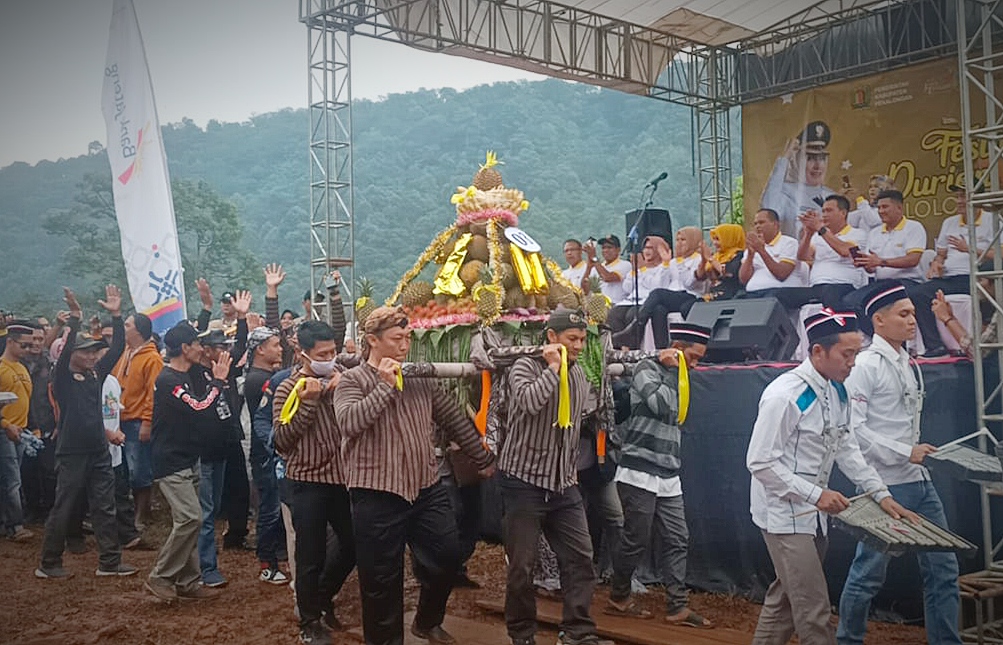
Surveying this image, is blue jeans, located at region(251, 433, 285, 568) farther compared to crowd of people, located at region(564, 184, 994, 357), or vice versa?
crowd of people, located at region(564, 184, 994, 357)

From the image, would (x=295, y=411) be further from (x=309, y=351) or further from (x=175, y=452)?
(x=175, y=452)

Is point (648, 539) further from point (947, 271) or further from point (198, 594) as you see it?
point (947, 271)

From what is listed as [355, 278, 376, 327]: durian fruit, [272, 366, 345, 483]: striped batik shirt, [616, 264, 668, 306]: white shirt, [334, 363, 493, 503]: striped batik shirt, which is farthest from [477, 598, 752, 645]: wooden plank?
[616, 264, 668, 306]: white shirt

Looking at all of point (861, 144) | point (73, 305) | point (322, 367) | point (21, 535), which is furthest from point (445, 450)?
point (861, 144)

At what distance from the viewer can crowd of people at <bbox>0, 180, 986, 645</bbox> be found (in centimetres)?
418

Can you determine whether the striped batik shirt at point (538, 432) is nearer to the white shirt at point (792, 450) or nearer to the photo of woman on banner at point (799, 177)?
the white shirt at point (792, 450)

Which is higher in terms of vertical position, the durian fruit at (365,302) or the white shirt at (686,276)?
the white shirt at (686,276)

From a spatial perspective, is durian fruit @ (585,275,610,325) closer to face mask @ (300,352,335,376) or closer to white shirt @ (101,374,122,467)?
face mask @ (300,352,335,376)

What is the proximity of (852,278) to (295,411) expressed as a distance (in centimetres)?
525

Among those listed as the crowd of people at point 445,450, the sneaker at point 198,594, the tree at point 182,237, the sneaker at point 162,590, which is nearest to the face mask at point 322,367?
the crowd of people at point 445,450

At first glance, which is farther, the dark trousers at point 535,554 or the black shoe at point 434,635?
the black shoe at point 434,635

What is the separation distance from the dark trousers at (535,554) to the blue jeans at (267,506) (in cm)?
246

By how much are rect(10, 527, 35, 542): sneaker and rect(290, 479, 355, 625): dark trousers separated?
295 cm

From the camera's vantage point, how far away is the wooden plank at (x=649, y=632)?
16.5ft
